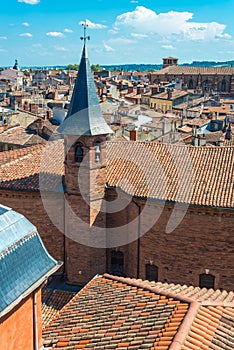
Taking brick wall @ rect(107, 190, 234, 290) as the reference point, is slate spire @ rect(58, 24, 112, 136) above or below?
above

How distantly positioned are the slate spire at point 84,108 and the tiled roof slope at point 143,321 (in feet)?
26.6

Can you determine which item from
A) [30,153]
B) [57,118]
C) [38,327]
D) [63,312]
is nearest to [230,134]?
[57,118]

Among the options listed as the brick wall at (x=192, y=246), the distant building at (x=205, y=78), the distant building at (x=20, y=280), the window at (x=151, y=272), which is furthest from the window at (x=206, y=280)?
the distant building at (x=205, y=78)

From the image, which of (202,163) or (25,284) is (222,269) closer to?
(202,163)

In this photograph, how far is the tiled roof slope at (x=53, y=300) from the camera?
17.4 m

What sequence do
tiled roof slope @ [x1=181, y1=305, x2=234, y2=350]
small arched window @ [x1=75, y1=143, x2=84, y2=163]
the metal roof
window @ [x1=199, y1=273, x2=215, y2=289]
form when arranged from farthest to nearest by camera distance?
small arched window @ [x1=75, y1=143, x2=84, y2=163], window @ [x1=199, y1=273, x2=215, y2=289], tiled roof slope @ [x1=181, y1=305, x2=234, y2=350], the metal roof

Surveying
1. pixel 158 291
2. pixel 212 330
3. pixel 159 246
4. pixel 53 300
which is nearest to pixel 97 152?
pixel 159 246

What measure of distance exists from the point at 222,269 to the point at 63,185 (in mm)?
7576

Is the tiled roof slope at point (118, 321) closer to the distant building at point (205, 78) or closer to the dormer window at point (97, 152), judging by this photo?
the dormer window at point (97, 152)

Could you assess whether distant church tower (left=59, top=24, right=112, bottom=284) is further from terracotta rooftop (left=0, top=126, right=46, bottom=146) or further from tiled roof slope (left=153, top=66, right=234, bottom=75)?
tiled roof slope (left=153, top=66, right=234, bottom=75)

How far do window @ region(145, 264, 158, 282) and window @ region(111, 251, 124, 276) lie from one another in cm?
145

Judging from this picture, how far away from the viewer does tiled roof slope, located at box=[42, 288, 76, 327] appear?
57.2 feet

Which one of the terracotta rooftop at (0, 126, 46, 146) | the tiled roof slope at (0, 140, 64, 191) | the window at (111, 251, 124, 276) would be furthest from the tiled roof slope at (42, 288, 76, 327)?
the terracotta rooftop at (0, 126, 46, 146)

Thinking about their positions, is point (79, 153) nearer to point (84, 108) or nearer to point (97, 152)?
point (97, 152)
